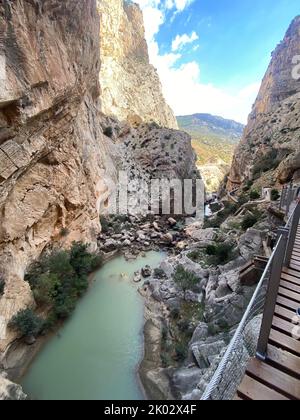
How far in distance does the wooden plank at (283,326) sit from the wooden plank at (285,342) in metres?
0.08

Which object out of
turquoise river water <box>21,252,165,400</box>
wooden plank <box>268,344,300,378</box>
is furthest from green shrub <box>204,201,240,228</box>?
wooden plank <box>268,344,300,378</box>

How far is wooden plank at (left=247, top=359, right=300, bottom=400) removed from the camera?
2342 millimetres

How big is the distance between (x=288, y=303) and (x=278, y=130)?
34424mm

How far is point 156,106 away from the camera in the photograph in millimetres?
61250

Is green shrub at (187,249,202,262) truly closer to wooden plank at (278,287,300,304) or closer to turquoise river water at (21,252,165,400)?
turquoise river water at (21,252,165,400)

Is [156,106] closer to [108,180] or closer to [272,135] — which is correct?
[272,135]

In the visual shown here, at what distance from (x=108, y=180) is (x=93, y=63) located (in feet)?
35.9

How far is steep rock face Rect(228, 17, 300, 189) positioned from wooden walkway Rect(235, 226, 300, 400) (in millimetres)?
16597

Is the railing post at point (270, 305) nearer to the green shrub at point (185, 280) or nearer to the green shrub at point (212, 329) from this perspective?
the green shrub at point (212, 329)

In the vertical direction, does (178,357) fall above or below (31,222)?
below

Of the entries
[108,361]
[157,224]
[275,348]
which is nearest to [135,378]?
[108,361]

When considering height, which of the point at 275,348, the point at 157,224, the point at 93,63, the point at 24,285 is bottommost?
the point at 157,224

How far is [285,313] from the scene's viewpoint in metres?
3.20

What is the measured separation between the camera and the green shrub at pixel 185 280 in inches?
512
